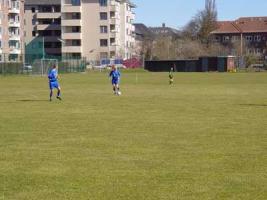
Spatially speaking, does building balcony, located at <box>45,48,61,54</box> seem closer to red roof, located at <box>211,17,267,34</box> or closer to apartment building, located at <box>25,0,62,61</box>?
apartment building, located at <box>25,0,62,61</box>

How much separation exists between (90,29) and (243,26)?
48669mm

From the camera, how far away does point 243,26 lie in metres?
157

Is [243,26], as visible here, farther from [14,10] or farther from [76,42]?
[14,10]

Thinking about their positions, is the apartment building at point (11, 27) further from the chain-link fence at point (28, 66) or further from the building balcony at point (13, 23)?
the chain-link fence at point (28, 66)

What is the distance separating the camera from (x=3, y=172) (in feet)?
35.9

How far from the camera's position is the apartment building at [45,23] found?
129875 millimetres

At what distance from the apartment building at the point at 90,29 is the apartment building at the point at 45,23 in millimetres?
4164

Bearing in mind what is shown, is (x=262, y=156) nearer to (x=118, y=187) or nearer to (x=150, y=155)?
(x=150, y=155)

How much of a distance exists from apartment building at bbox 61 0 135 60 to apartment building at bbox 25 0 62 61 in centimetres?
416

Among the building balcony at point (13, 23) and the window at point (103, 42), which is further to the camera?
the window at point (103, 42)

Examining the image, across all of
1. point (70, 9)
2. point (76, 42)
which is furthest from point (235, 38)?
point (70, 9)

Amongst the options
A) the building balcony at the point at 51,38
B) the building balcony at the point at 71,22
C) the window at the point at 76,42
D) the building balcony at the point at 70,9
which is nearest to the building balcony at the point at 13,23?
the building balcony at the point at 71,22

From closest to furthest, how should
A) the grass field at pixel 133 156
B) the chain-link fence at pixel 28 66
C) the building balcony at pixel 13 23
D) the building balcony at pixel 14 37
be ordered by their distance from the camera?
the grass field at pixel 133 156 < the chain-link fence at pixel 28 66 < the building balcony at pixel 13 23 < the building balcony at pixel 14 37

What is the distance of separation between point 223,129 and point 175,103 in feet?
38.3
